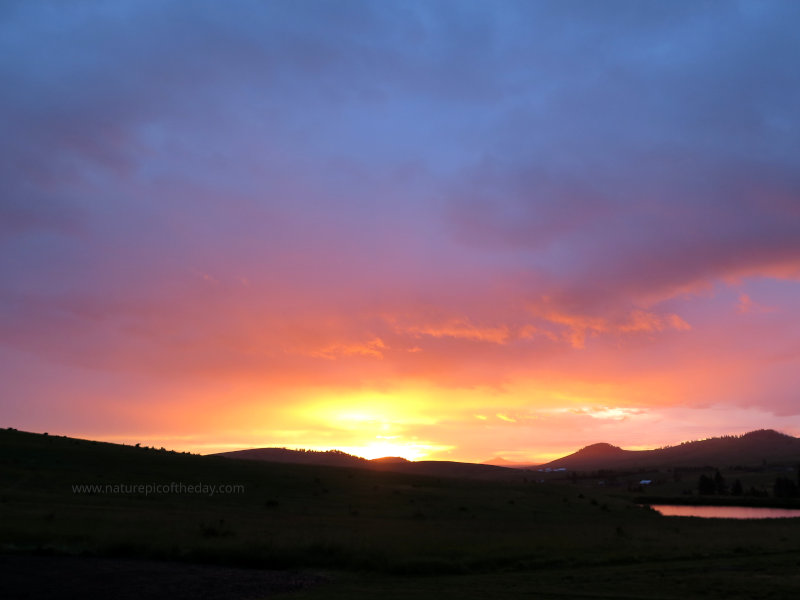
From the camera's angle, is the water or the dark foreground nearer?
the dark foreground

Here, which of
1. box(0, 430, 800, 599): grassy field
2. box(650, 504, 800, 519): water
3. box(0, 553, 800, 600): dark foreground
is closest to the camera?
box(0, 553, 800, 600): dark foreground

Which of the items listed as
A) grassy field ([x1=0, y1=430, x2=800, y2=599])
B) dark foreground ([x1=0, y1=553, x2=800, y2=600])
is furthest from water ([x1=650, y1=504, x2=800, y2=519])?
dark foreground ([x1=0, y1=553, x2=800, y2=600])

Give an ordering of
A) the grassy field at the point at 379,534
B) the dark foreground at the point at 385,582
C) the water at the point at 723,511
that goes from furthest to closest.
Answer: the water at the point at 723,511 → the grassy field at the point at 379,534 → the dark foreground at the point at 385,582

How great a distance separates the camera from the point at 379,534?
33.2m

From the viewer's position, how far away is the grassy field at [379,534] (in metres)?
21.2

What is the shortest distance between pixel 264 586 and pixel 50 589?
264 inches

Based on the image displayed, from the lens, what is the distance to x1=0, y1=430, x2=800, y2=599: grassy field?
69.5 feet

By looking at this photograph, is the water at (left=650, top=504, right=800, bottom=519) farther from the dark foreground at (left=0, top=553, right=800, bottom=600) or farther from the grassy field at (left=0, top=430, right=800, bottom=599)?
the dark foreground at (left=0, top=553, right=800, bottom=600)

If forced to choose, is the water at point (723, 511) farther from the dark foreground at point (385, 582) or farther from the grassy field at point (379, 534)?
the dark foreground at point (385, 582)

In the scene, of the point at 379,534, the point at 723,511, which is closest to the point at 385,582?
the point at 379,534

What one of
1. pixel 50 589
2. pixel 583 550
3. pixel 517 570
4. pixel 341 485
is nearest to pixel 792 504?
pixel 341 485

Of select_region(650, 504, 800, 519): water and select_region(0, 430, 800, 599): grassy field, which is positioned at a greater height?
select_region(0, 430, 800, 599): grassy field

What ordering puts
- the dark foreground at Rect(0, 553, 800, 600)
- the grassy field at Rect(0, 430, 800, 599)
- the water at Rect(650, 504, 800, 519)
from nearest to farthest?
the dark foreground at Rect(0, 553, 800, 600), the grassy field at Rect(0, 430, 800, 599), the water at Rect(650, 504, 800, 519)

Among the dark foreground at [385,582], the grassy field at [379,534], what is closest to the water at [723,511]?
the grassy field at [379,534]
